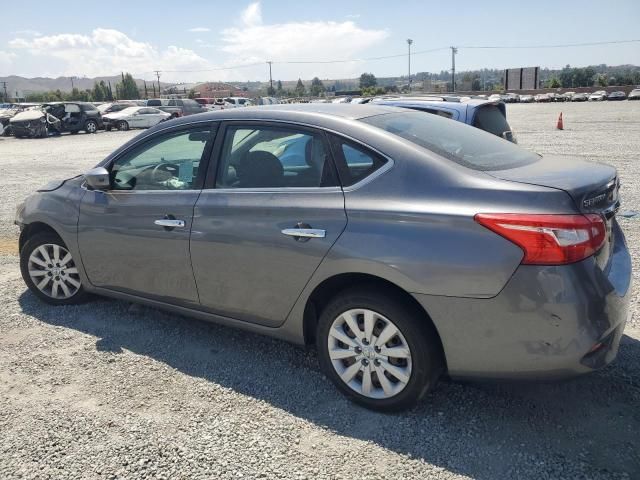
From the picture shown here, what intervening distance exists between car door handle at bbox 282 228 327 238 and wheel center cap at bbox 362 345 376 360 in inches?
26.2

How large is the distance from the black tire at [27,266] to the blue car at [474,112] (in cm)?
455

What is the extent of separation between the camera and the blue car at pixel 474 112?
691cm

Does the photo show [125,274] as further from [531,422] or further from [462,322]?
[531,422]

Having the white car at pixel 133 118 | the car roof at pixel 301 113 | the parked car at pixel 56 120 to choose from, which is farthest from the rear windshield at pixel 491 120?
the white car at pixel 133 118

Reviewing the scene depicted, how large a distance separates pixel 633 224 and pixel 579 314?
16.3 ft

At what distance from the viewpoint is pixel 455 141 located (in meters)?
3.39

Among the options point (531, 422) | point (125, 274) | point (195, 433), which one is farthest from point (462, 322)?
point (125, 274)

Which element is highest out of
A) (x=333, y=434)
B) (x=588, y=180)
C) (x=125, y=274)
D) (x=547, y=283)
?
(x=588, y=180)

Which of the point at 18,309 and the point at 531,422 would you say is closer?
the point at 531,422

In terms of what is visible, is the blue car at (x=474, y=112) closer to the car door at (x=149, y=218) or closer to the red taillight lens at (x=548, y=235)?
the car door at (x=149, y=218)

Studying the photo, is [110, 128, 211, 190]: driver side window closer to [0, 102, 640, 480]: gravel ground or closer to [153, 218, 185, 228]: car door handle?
[153, 218, 185, 228]: car door handle

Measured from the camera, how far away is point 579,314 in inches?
99.9

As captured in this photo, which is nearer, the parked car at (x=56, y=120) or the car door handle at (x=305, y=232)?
the car door handle at (x=305, y=232)

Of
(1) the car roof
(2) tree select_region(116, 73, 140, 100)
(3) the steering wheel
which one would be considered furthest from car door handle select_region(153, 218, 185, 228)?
(2) tree select_region(116, 73, 140, 100)
